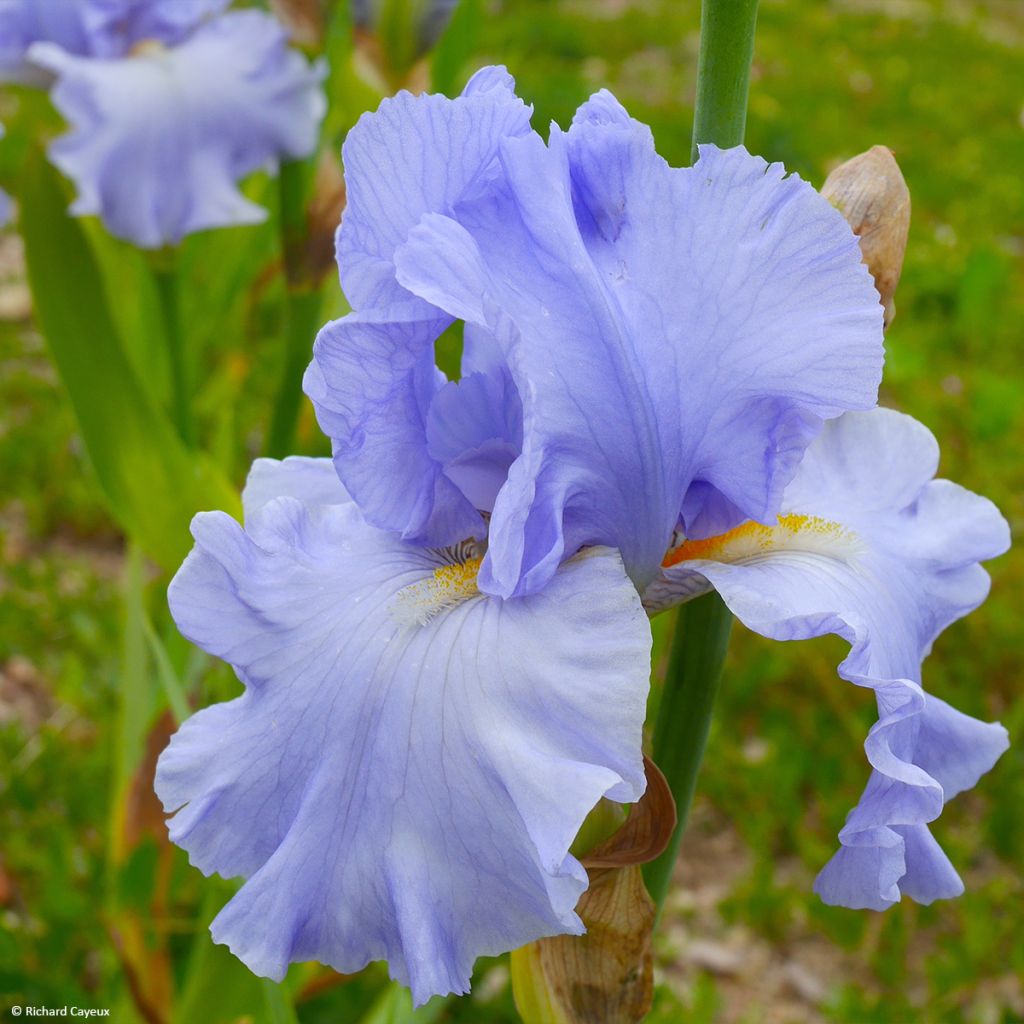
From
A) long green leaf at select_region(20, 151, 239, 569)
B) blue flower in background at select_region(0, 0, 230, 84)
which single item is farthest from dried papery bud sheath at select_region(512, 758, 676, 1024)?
blue flower in background at select_region(0, 0, 230, 84)

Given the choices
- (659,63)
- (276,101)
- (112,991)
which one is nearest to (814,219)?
(276,101)

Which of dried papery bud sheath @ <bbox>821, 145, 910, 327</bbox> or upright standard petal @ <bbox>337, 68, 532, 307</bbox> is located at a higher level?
upright standard petal @ <bbox>337, 68, 532, 307</bbox>

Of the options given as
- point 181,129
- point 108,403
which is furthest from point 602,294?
point 181,129

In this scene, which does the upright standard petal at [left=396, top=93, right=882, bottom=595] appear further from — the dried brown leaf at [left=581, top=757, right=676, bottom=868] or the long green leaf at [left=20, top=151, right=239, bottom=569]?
the long green leaf at [left=20, top=151, right=239, bottom=569]

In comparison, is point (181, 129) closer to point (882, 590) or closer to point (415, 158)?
point (415, 158)

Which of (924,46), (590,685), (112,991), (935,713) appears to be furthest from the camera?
(924,46)

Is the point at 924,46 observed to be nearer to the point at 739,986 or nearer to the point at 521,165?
the point at 739,986

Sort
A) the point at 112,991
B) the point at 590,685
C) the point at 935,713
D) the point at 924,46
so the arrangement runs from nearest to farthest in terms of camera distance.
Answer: the point at 590,685 → the point at 935,713 → the point at 112,991 → the point at 924,46
